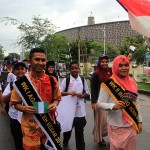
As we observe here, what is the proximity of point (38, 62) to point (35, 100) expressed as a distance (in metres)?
0.41

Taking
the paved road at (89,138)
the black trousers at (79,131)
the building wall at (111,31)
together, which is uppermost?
the building wall at (111,31)

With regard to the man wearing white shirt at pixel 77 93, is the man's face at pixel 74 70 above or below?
above

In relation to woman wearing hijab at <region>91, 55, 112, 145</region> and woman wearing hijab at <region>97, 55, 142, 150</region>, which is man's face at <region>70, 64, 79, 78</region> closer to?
woman wearing hijab at <region>91, 55, 112, 145</region>

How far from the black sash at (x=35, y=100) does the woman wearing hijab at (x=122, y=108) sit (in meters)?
0.81

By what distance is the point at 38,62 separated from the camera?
12.4ft

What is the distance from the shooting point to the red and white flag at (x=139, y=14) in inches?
185

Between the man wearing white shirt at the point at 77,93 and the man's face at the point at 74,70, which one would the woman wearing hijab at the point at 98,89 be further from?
the man's face at the point at 74,70

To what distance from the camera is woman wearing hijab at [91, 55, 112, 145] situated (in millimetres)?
6195

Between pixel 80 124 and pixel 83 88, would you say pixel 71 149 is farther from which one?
pixel 83 88

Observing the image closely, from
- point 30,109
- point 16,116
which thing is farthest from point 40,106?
point 16,116

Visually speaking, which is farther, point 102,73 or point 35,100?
point 102,73

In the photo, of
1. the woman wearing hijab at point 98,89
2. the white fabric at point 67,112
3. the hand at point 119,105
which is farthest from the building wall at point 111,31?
the hand at point 119,105

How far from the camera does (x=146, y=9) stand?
502 centimetres

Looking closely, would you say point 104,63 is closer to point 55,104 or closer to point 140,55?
point 55,104
